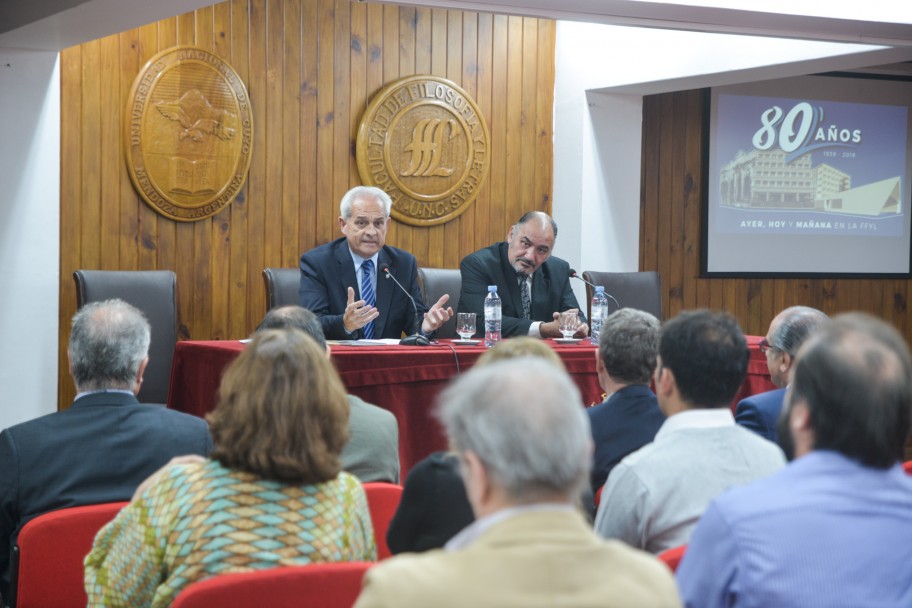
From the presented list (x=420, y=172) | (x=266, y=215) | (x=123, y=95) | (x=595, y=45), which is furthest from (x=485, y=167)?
(x=123, y=95)

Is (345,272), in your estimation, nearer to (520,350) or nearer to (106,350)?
(106,350)

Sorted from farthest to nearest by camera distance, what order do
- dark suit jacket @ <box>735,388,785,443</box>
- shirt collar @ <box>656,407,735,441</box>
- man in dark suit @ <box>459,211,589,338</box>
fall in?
man in dark suit @ <box>459,211,589,338</box> < dark suit jacket @ <box>735,388,785,443</box> < shirt collar @ <box>656,407,735,441</box>

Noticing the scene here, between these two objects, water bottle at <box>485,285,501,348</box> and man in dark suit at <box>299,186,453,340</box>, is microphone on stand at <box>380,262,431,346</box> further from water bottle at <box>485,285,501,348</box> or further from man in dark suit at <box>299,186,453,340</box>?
water bottle at <box>485,285,501,348</box>

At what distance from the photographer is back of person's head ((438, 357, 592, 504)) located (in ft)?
3.72

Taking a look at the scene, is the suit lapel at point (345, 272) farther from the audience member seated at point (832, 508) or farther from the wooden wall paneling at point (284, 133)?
the audience member seated at point (832, 508)

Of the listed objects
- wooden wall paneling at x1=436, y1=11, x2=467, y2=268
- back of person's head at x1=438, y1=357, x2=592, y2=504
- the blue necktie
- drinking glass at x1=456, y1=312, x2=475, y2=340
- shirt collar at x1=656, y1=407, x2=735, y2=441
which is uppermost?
wooden wall paneling at x1=436, y1=11, x2=467, y2=268

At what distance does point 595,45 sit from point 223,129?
2207 millimetres

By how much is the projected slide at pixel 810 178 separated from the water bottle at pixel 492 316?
114 inches

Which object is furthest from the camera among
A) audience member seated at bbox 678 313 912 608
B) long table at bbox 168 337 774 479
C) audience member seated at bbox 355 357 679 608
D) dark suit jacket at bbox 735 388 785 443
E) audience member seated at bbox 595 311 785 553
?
long table at bbox 168 337 774 479

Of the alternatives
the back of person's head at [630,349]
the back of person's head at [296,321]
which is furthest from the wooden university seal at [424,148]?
the back of person's head at [630,349]

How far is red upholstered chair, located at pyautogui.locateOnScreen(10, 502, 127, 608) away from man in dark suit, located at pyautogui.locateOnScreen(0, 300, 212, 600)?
0.20m

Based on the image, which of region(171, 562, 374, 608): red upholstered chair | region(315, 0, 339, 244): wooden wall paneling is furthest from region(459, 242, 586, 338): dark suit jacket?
region(171, 562, 374, 608): red upholstered chair

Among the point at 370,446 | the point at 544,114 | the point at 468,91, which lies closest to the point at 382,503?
the point at 370,446

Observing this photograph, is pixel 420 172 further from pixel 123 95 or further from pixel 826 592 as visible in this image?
pixel 826 592
